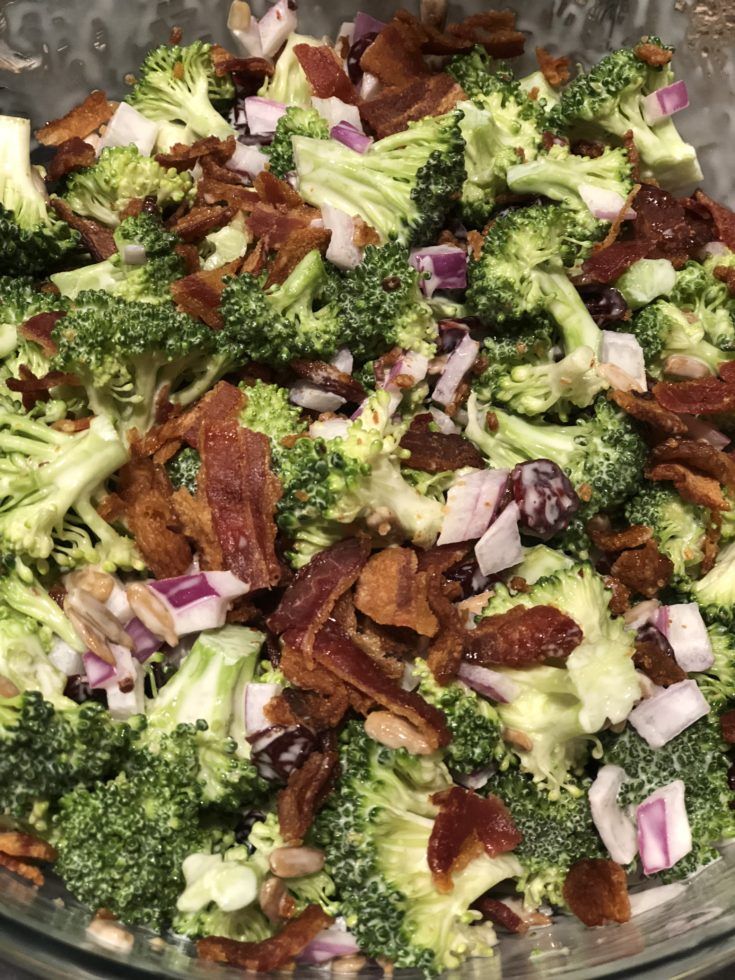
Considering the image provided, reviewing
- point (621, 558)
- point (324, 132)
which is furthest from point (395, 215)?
point (621, 558)

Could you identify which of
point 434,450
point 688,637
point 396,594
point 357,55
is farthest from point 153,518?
point 357,55

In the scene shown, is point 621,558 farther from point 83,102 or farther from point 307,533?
point 83,102

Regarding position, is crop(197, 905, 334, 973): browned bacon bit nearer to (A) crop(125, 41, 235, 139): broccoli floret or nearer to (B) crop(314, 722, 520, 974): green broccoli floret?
(B) crop(314, 722, 520, 974): green broccoli floret

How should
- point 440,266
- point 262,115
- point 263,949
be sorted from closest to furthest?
1. point 263,949
2. point 440,266
3. point 262,115

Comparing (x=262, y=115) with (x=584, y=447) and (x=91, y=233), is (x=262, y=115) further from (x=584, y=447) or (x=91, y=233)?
(x=584, y=447)

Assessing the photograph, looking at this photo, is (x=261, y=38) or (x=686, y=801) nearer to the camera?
(x=686, y=801)

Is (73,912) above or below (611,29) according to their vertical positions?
below
